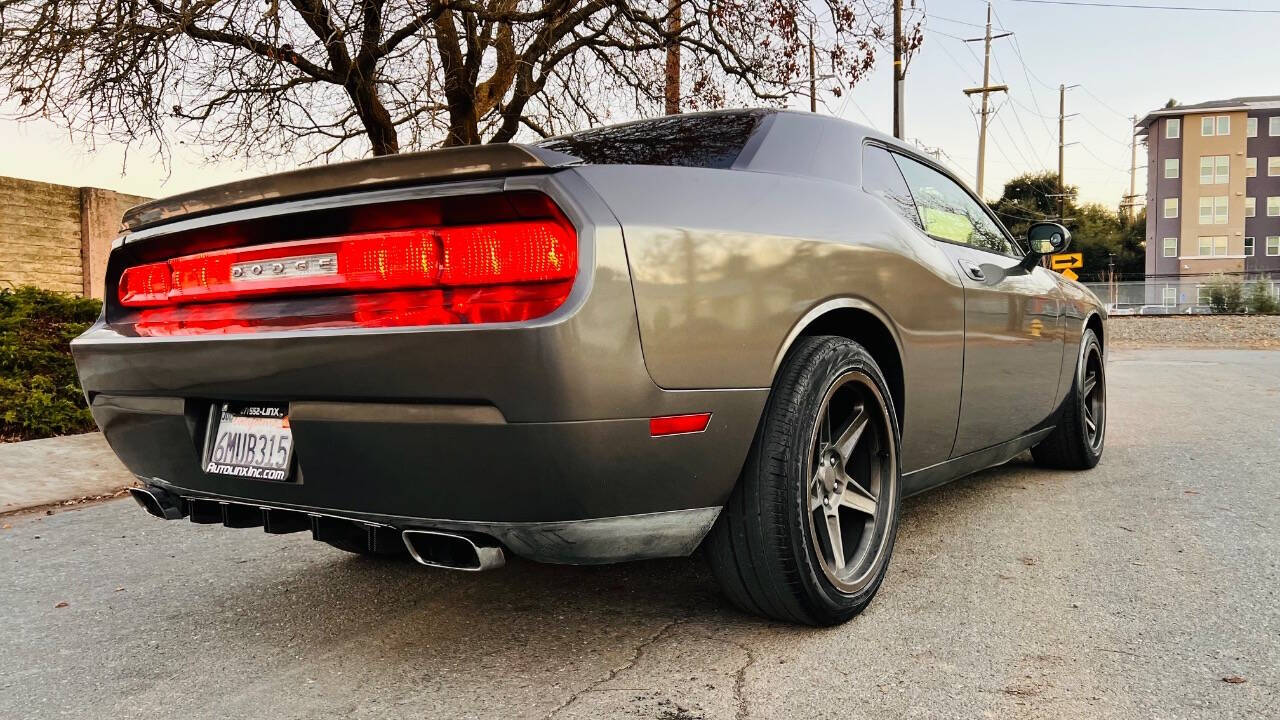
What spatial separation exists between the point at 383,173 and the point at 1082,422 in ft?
12.6

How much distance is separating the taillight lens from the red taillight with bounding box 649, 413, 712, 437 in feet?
1.15

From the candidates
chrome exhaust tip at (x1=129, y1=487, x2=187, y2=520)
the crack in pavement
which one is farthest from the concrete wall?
the crack in pavement

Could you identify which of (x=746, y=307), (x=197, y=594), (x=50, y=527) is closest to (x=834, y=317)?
(x=746, y=307)

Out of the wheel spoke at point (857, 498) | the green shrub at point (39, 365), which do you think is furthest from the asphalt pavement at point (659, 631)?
the green shrub at point (39, 365)

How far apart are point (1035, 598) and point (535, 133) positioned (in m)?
9.91

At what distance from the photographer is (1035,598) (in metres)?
2.76

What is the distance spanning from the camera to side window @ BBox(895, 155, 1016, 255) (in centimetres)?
339

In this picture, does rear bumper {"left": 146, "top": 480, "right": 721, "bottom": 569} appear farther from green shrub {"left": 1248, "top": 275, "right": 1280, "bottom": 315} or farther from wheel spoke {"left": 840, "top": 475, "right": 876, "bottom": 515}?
green shrub {"left": 1248, "top": 275, "right": 1280, "bottom": 315}

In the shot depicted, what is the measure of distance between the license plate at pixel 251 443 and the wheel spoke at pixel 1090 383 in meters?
3.95

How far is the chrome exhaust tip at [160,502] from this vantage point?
254cm

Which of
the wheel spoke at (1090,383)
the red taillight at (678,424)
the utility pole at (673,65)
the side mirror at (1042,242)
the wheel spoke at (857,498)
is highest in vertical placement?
the utility pole at (673,65)

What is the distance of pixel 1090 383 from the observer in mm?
4945

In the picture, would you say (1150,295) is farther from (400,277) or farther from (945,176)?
(400,277)

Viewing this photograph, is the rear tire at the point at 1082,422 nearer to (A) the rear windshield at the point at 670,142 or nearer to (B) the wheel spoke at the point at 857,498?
(B) the wheel spoke at the point at 857,498
